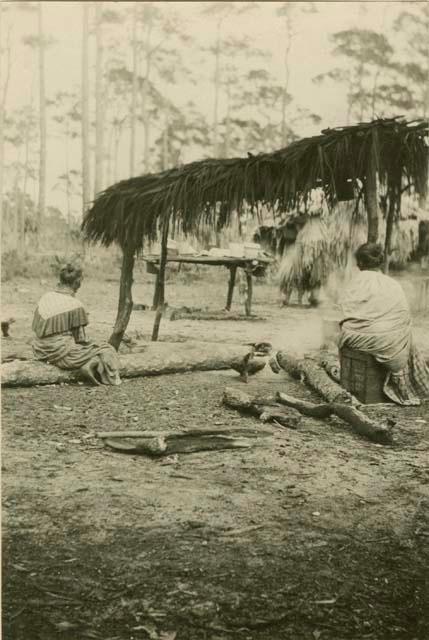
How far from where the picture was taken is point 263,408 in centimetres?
488

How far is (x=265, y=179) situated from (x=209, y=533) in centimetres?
422

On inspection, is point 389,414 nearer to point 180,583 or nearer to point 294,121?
point 180,583

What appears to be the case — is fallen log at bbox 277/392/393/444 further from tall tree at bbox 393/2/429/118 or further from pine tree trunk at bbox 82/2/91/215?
pine tree trunk at bbox 82/2/91/215

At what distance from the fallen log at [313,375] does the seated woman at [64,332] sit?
1862 mm

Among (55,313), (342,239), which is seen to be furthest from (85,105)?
(342,239)

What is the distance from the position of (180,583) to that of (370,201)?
185 inches

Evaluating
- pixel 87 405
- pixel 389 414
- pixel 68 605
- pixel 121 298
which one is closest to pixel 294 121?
pixel 121 298

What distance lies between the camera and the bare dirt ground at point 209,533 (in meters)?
2.22

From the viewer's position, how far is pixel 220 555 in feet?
8.63

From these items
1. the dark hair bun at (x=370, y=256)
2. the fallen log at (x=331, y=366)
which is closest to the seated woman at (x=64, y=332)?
the fallen log at (x=331, y=366)

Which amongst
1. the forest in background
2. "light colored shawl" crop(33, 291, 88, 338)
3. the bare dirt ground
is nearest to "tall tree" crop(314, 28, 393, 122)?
the forest in background

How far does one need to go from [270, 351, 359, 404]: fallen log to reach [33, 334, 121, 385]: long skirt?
176 cm

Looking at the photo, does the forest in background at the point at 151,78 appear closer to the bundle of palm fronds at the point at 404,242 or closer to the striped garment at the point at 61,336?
the striped garment at the point at 61,336

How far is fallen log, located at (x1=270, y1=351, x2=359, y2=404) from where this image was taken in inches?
209
